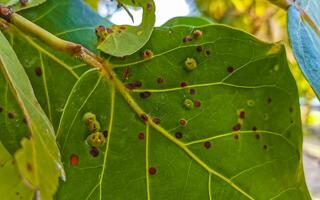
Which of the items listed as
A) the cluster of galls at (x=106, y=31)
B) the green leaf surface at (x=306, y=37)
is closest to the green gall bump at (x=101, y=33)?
the cluster of galls at (x=106, y=31)

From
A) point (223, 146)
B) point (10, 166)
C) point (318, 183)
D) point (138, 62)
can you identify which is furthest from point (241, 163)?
point (318, 183)

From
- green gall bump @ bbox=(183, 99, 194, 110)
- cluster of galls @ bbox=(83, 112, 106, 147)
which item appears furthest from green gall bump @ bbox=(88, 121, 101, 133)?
green gall bump @ bbox=(183, 99, 194, 110)

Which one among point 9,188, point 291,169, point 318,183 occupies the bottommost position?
point 318,183

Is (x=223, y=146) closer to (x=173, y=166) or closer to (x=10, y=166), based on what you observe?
(x=173, y=166)

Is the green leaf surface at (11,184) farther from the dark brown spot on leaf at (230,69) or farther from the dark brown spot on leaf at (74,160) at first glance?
the dark brown spot on leaf at (230,69)

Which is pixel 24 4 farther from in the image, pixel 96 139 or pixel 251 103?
pixel 251 103
